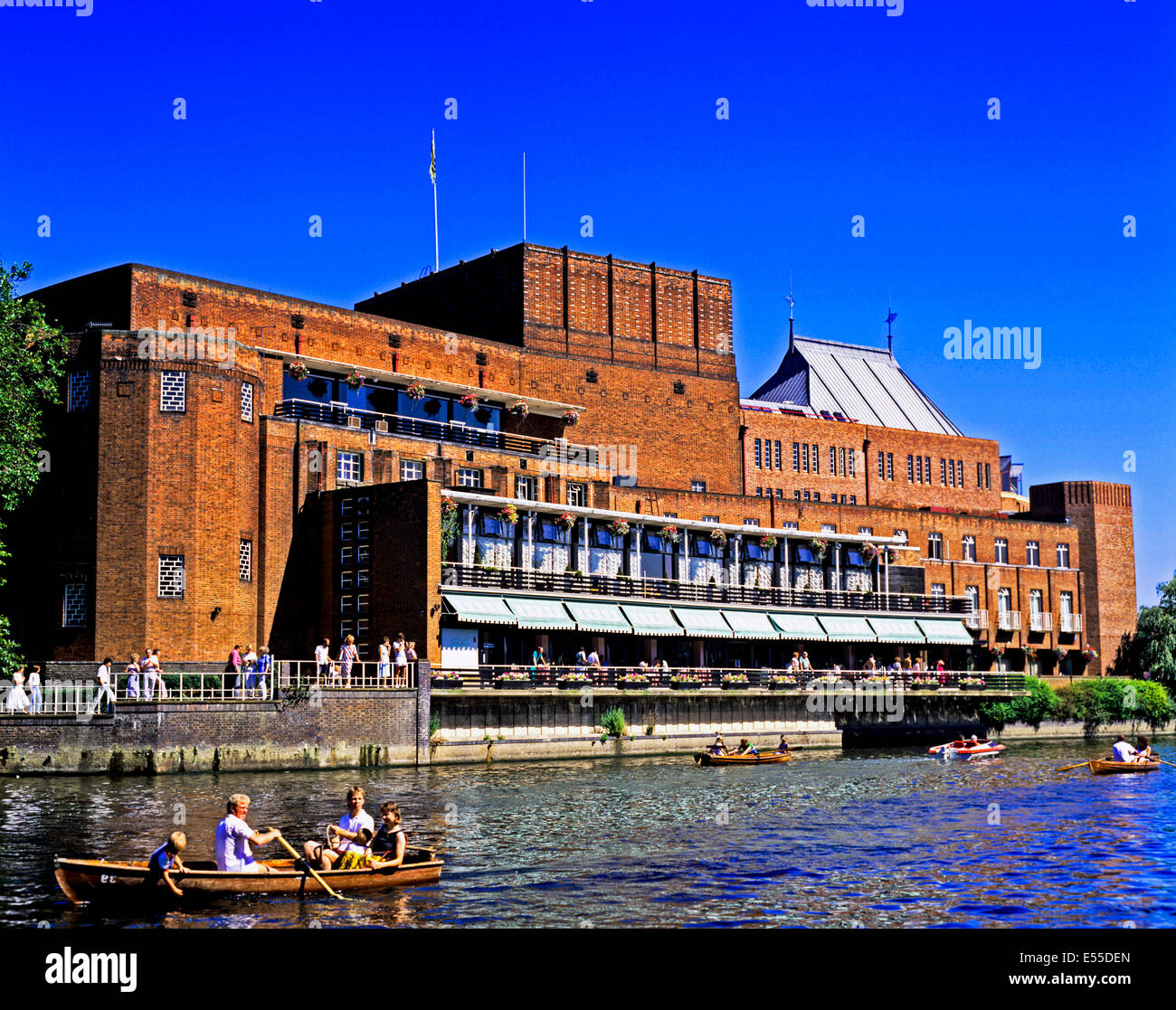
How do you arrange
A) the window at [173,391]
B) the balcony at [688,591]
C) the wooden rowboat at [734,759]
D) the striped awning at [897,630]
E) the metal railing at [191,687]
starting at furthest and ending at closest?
1. the striped awning at [897,630]
2. the balcony at [688,591]
3. the window at [173,391]
4. the wooden rowboat at [734,759]
5. the metal railing at [191,687]

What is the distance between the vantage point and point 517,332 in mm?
76188

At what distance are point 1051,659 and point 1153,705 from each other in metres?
9.92

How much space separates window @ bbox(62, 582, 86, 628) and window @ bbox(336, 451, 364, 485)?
11.7 metres

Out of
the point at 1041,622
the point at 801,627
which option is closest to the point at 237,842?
the point at 801,627

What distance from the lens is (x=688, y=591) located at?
228ft

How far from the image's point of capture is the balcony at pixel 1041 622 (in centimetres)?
8725

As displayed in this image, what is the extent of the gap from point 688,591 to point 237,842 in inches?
1866

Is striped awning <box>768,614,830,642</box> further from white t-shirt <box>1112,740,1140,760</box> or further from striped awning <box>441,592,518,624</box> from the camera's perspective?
white t-shirt <box>1112,740,1140,760</box>

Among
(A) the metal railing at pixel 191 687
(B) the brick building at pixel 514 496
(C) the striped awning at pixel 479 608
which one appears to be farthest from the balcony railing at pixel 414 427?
(A) the metal railing at pixel 191 687

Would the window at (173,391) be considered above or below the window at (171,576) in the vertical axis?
above

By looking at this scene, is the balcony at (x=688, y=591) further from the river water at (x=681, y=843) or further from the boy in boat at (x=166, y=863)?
the boy in boat at (x=166, y=863)

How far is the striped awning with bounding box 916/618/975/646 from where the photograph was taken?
261 ft

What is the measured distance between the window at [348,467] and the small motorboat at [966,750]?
27091mm

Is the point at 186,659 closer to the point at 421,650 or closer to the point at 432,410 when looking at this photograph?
the point at 421,650
